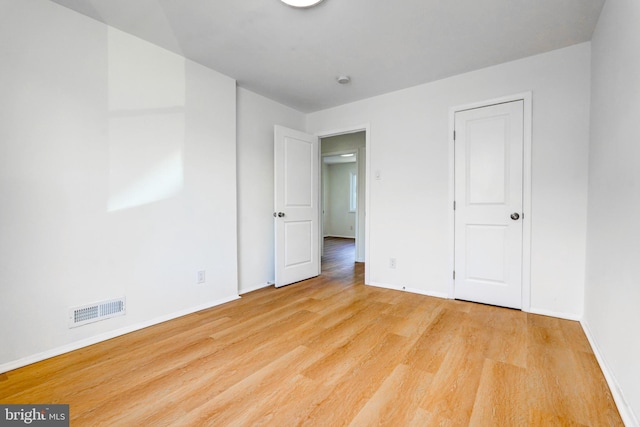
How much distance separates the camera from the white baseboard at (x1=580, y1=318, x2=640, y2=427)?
1281 millimetres

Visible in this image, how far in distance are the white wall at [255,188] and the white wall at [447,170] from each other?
0.90 m

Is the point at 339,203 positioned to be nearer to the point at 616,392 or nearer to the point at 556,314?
the point at 556,314

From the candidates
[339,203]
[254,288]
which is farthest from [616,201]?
[339,203]

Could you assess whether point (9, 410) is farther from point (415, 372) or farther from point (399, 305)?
point (399, 305)

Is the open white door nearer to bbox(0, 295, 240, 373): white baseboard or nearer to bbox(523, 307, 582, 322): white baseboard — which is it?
bbox(0, 295, 240, 373): white baseboard

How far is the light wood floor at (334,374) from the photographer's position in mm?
1385

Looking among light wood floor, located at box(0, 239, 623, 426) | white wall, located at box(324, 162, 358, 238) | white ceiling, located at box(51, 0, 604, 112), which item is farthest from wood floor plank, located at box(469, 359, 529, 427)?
white wall, located at box(324, 162, 358, 238)

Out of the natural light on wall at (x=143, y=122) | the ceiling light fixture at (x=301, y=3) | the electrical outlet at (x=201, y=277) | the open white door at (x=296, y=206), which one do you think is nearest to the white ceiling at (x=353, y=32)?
the ceiling light fixture at (x=301, y=3)

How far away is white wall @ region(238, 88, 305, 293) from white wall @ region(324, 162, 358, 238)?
5.68 meters

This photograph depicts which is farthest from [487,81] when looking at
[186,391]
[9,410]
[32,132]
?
[9,410]

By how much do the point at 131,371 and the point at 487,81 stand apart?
12.7 ft

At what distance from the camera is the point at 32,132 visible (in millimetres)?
1878

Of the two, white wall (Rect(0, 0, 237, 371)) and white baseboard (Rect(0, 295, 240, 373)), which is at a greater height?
white wall (Rect(0, 0, 237, 371))

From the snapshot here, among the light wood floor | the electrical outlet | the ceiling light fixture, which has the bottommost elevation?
the light wood floor
